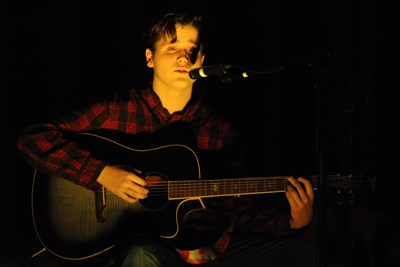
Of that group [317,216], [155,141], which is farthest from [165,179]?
[317,216]

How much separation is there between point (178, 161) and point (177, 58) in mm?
633

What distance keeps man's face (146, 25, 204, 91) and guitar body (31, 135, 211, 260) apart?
0.47m

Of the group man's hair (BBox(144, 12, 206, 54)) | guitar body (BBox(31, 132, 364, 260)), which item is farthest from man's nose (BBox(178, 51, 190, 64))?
guitar body (BBox(31, 132, 364, 260))

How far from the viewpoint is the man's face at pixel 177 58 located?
7.66ft

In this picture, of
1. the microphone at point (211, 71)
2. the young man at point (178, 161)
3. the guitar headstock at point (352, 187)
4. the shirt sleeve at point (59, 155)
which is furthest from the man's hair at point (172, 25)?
the guitar headstock at point (352, 187)

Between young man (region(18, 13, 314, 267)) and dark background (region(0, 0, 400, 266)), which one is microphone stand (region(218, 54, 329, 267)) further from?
dark background (region(0, 0, 400, 266))

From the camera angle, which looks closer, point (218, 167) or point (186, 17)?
point (186, 17)

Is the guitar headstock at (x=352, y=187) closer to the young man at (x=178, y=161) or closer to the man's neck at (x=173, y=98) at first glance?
the young man at (x=178, y=161)

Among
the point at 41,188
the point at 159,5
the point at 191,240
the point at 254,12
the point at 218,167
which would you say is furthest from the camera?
the point at 254,12

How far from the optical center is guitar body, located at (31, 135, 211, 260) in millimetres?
1938

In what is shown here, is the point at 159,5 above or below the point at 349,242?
above

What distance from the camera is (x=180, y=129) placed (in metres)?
2.39

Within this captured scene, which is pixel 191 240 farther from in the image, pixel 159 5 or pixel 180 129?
pixel 159 5

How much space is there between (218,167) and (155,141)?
583mm
